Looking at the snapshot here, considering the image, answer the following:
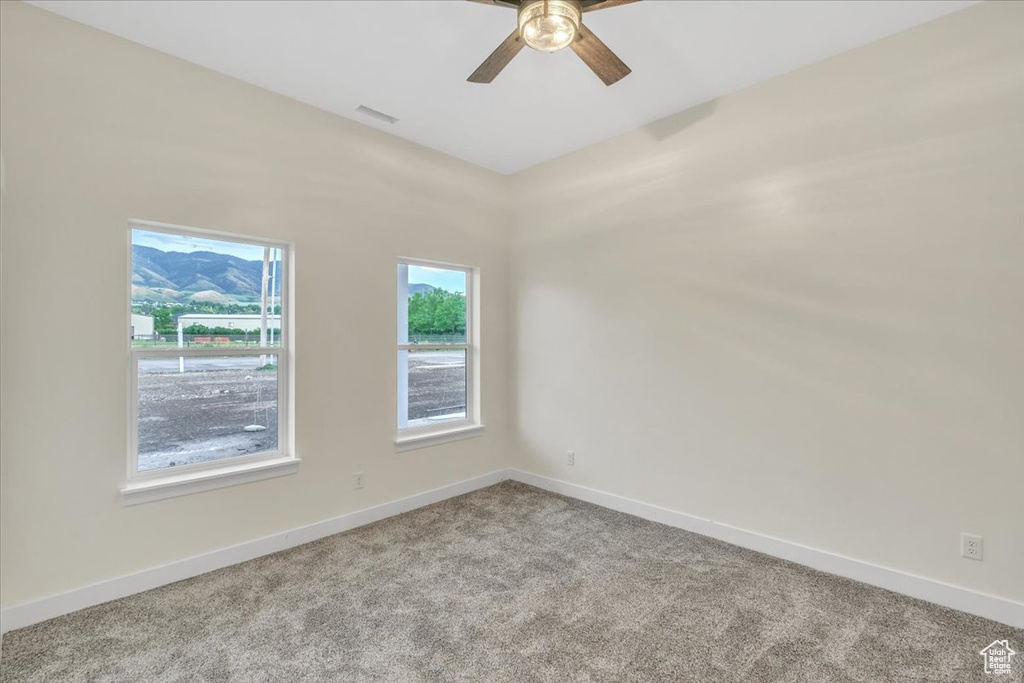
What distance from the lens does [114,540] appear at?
7.86ft

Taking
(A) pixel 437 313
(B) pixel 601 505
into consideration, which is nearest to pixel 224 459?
(A) pixel 437 313

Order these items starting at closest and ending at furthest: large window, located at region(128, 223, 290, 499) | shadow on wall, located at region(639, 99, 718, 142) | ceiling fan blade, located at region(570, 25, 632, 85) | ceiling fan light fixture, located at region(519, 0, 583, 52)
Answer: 1. ceiling fan light fixture, located at region(519, 0, 583, 52)
2. ceiling fan blade, located at region(570, 25, 632, 85)
3. large window, located at region(128, 223, 290, 499)
4. shadow on wall, located at region(639, 99, 718, 142)

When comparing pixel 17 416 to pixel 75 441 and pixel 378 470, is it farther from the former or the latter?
pixel 378 470

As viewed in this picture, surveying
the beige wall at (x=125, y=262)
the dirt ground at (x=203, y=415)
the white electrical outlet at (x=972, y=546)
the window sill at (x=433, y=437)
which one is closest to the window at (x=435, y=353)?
the window sill at (x=433, y=437)

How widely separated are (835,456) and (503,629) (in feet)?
6.70

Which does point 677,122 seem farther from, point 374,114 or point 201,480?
point 201,480

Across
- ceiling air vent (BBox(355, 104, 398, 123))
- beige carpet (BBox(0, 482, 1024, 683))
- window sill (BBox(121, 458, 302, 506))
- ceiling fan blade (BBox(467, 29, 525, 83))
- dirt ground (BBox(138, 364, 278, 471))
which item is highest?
ceiling air vent (BBox(355, 104, 398, 123))

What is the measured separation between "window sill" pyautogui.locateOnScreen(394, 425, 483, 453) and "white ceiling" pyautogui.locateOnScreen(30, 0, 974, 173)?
2.35 m

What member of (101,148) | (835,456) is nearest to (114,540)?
(101,148)

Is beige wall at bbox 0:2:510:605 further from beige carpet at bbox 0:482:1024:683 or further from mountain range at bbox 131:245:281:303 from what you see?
beige carpet at bbox 0:482:1024:683

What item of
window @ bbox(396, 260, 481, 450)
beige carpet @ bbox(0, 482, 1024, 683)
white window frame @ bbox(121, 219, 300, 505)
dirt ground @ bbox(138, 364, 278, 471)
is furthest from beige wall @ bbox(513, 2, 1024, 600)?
dirt ground @ bbox(138, 364, 278, 471)

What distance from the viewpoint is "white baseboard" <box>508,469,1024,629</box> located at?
2.21 m

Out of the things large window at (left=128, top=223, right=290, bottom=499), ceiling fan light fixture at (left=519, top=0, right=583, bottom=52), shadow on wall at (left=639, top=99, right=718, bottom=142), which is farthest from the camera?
shadow on wall at (left=639, top=99, right=718, bottom=142)

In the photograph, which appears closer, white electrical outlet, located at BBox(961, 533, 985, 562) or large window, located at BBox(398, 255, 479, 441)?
white electrical outlet, located at BBox(961, 533, 985, 562)
